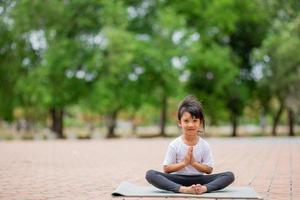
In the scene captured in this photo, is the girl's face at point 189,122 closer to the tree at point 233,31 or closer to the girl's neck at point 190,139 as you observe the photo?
the girl's neck at point 190,139

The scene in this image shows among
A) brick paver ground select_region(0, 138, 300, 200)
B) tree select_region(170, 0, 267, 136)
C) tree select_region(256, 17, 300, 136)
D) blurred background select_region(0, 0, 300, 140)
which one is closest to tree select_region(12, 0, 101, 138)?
blurred background select_region(0, 0, 300, 140)

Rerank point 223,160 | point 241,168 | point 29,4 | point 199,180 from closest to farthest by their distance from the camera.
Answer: point 199,180
point 241,168
point 223,160
point 29,4

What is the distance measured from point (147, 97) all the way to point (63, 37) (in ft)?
21.3

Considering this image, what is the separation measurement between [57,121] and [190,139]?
3266 centimetres

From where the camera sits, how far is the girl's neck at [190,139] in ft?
24.1

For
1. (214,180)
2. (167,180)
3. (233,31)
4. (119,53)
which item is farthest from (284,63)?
(167,180)

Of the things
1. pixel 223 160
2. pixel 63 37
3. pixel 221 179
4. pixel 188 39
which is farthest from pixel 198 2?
pixel 221 179

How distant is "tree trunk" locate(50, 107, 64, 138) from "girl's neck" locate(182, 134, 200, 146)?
31556 mm

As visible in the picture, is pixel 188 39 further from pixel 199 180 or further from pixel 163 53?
pixel 199 180

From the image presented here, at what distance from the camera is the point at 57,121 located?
39344 mm

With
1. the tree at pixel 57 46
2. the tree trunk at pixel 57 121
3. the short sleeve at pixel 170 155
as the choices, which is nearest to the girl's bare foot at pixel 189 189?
the short sleeve at pixel 170 155

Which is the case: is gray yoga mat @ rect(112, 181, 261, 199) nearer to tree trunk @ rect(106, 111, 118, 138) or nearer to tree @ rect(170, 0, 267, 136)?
tree @ rect(170, 0, 267, 136)

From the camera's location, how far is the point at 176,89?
36.3 metres

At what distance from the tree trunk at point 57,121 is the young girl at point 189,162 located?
31.4m
